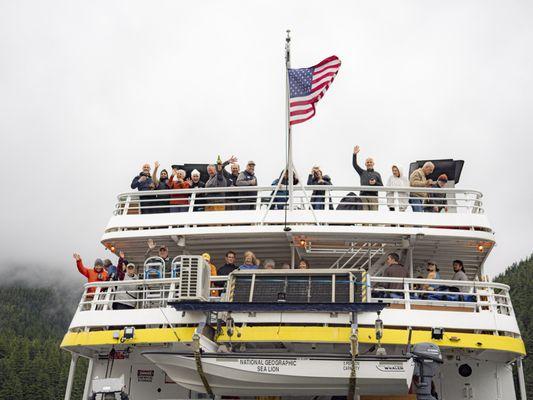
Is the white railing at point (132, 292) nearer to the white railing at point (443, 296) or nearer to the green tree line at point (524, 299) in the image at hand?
the white railing at point (443, 296)

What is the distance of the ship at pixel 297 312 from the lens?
1032 centimetres

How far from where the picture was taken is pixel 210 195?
15328mm

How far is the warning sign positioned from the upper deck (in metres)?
3.03

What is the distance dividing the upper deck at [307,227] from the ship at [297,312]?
3 cm

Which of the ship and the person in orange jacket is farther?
the person in orange jacket

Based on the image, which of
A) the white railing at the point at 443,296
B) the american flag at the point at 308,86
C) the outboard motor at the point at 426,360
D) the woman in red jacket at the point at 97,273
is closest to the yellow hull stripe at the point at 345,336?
the white railing at the point at 443,296

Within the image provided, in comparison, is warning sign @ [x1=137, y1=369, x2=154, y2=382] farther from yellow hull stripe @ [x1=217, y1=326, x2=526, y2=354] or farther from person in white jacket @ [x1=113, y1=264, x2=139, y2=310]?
yellow hull stripe @ [x1=217, y1=326, x2=526, y2=354]

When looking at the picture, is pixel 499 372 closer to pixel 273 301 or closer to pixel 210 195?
pixel 273 301

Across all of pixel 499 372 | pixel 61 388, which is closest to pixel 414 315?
pixel 499 372

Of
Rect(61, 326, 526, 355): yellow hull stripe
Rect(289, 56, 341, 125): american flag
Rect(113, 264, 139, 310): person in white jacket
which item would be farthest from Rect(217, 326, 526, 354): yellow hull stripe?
Rect(289, 56, 341, 125): american flag

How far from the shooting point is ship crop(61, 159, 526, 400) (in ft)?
33.9

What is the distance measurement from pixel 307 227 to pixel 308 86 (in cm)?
346

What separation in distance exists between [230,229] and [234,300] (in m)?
2.26

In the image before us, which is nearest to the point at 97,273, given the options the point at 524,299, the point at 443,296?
the point at 443,296
